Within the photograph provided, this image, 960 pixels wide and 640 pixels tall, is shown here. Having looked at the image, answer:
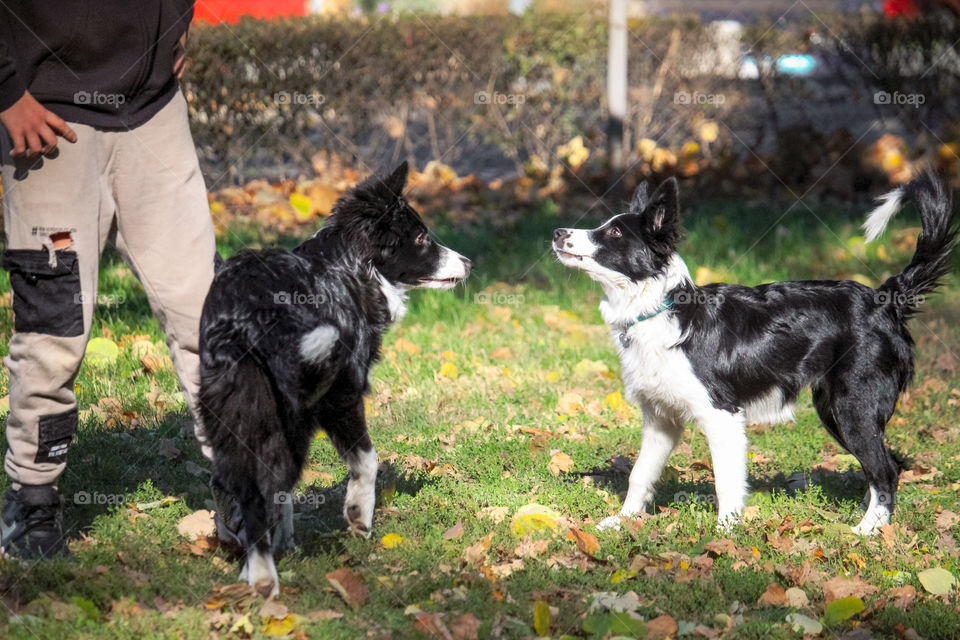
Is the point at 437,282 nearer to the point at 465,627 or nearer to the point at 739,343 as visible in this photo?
the point at 739,343

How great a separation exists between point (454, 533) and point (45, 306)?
176cm

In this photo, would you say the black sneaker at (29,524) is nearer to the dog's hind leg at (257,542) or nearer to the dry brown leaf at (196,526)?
the dry brown leaf at (196,526)

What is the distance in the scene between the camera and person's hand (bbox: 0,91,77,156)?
125 inches

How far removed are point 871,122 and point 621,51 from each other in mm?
3236

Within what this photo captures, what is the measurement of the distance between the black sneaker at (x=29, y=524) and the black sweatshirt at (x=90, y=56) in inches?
52.6

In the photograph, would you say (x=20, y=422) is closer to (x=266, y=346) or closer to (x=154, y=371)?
(x=266, y=346)

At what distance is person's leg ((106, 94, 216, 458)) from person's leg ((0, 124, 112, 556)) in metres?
0.10

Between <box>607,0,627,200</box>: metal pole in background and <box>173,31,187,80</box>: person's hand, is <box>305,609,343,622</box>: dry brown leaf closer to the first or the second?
<box>173,31,187,80</box>: person's hand

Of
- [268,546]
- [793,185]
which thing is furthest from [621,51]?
[268,546]

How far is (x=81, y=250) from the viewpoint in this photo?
3.36 metres

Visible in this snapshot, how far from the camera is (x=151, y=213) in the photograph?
139 inches

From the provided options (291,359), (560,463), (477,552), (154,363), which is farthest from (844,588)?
(154,363)

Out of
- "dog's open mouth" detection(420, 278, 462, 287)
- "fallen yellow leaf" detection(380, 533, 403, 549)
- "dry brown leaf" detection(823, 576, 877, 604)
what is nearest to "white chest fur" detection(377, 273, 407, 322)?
"dog's open mouth" detection(420, 278, 462, 287)

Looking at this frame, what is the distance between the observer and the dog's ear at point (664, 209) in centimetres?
421
